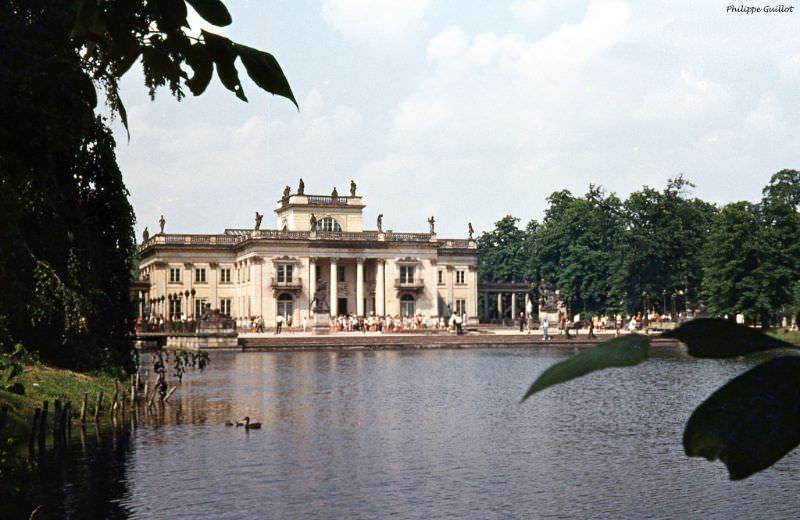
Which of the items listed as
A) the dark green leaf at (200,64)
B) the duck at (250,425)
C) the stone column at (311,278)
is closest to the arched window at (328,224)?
the stone column at (311,278)

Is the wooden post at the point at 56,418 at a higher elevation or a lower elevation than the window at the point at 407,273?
lower

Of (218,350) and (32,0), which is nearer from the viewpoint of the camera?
(32,0)

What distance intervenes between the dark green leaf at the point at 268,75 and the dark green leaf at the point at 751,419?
859 millimetres

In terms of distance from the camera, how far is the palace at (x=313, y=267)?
8362 cm

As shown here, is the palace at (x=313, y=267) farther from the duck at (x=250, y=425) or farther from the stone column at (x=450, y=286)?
the duck at (x=250, y=425)

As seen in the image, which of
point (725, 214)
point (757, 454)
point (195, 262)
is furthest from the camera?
point (195, 262)


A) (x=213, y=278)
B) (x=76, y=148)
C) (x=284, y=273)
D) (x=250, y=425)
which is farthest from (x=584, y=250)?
(x=76, y=148)

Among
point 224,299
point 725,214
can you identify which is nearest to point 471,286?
point 224,299

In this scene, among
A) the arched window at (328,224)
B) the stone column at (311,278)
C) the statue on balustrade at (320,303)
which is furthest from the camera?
the arched window at (328,224)

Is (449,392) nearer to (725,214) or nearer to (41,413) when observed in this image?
(41,413)

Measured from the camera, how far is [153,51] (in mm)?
2021

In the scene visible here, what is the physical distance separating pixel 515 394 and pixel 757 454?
95.5ft

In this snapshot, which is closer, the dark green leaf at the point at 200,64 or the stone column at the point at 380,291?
the dark green leaf at the point at 200,64

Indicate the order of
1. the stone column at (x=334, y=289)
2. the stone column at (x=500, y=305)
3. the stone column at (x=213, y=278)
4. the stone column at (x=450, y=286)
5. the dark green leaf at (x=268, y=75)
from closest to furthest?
the dark green leaf at (x=268, y=75)
the stone column at (x=334, y=289)
the stone column at (x=450, y=286)
the stone column at (x=213, y=278)
the stone column at (x=500, y=305)
